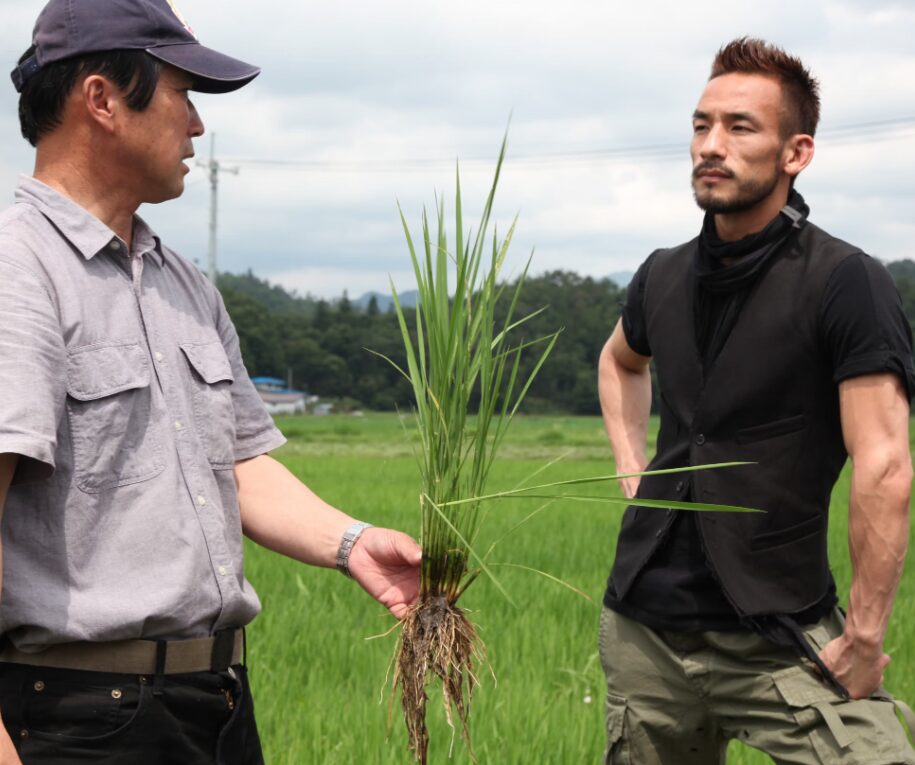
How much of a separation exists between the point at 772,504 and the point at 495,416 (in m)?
0.70

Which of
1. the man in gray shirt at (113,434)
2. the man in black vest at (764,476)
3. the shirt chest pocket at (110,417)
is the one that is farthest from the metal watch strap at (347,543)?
the man in black vest at (764,476)

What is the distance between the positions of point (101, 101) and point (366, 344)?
59.2m

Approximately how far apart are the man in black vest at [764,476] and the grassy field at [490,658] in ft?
1.56

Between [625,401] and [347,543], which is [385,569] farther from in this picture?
[625,401]

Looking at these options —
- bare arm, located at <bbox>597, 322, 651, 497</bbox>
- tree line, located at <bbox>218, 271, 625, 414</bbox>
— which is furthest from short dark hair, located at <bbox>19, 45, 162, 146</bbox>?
tree line, located at <bbox>218, 271, 625, 414</bbox>

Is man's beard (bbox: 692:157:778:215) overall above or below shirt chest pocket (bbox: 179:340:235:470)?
above

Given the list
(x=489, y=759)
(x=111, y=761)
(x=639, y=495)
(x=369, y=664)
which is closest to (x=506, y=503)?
(x=369, y=664)

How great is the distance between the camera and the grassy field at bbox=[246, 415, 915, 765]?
4.00 metres

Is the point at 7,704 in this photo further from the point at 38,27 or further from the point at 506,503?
the point at 506,503

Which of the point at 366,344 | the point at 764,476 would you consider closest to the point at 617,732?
the point at 764,476

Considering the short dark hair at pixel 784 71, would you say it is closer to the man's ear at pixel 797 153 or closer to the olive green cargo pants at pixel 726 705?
the man's ear at pixel 797 153

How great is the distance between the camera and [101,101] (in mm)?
1944

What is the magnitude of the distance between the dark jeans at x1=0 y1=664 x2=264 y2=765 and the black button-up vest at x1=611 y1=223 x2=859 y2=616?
1.17 metres

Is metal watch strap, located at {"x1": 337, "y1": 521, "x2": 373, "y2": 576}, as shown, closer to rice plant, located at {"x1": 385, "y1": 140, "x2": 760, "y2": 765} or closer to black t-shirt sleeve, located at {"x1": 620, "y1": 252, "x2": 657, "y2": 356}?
rice plant, located at {"x1": 385, "y1": 140, "x2": 760, "y2": 765}
